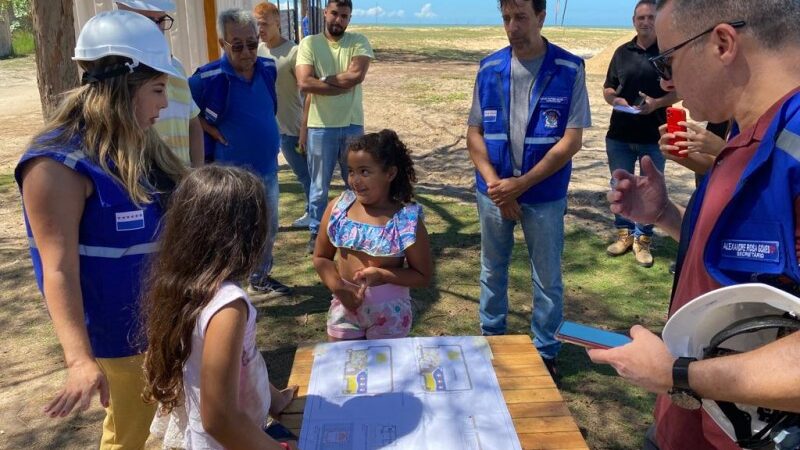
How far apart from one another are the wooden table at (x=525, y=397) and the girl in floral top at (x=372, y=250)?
1.59 ft

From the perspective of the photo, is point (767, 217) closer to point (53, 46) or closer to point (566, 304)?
point (566, 304)

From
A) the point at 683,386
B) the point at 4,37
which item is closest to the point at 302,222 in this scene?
the point at 683,386

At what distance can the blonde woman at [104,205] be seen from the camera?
1756mm

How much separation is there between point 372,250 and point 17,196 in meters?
5.74

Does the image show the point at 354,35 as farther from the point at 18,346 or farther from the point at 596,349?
the point at 596,349

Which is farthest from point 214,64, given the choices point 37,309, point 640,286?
point 640,286

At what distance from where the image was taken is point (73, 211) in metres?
1.79

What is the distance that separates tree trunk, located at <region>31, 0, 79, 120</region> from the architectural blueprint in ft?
7.92

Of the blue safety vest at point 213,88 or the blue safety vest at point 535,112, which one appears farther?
the blue safety vest at point 213,88

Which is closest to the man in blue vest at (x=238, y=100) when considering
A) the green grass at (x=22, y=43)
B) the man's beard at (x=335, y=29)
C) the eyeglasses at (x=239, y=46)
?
the eyeglasses at (x=239, y=46)

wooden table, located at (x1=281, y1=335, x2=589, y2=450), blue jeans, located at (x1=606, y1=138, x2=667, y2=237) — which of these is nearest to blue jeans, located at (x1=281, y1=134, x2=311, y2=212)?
blue jeans, located at (x1=606, y1=138, x2=667, y2=237)

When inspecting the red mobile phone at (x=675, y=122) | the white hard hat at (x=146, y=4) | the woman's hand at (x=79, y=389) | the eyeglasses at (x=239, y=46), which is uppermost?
the white hard hat at (x=146, y=4)

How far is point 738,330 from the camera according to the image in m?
1.22

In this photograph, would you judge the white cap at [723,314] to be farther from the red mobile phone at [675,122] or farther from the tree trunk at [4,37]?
the tree trunk at [4,37]
